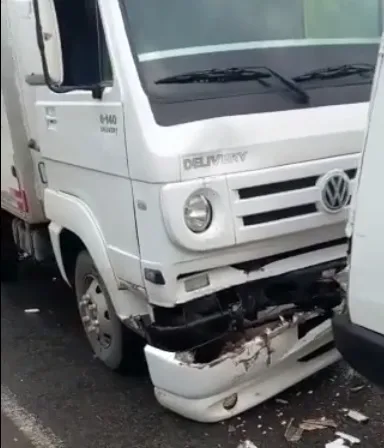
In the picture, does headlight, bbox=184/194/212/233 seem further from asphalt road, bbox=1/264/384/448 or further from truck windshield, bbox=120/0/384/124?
asphalt road, bbox=1/264/384/448

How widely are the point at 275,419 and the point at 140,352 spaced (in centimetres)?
103

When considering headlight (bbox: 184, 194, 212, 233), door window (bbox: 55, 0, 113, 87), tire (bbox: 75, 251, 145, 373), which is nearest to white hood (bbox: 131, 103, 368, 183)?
headlight (bbox: 184, 194, 212, 233)

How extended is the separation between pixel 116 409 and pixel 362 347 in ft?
6.54

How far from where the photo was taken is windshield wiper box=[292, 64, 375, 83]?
4.18 meters

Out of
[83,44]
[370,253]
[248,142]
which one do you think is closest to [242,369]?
[248,142]

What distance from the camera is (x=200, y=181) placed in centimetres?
378

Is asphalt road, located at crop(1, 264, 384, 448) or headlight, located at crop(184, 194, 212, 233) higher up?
headlight, located at crop(184, 194, 212, 233)

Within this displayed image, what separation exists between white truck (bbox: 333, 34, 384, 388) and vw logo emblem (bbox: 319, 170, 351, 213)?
861 millimetres

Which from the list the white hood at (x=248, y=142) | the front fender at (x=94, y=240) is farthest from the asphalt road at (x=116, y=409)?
the white hood at (x=248, y=142)

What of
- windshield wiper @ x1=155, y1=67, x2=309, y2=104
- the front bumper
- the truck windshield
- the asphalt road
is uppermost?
the truck windshield

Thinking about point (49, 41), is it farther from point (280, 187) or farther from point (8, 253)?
point (8, 253)

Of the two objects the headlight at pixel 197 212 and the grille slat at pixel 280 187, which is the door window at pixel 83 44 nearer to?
the headlight at pixel 197 212

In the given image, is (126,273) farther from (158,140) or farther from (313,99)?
(313,99)

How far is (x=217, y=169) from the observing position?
3840mm
